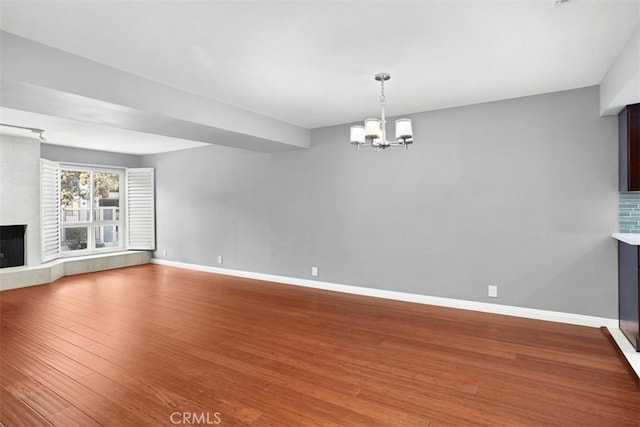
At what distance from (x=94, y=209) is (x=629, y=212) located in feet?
30.5

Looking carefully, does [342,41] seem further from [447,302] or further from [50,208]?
[50,208]

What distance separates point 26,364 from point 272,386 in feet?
7.17

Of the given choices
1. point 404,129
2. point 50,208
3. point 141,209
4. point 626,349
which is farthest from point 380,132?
point 141,209

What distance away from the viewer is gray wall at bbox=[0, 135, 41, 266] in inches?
217

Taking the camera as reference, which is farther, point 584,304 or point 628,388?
point 584,304

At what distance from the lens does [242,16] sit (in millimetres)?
2248

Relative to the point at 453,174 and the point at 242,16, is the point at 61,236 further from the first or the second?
the point at 453,174

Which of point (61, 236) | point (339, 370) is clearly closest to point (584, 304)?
point (339, 370)

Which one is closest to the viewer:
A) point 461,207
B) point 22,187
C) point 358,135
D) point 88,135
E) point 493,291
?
point 358,135

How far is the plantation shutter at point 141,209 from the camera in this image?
7.94 m

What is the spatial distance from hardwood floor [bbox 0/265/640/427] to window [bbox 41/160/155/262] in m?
2.61

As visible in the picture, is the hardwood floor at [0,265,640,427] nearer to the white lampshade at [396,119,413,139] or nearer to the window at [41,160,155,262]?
the white lampshade at [396,119,413,139]

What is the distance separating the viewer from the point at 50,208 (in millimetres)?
6320

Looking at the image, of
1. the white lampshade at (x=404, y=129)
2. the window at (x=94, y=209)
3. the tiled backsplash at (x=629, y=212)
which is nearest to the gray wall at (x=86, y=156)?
the window at (x=94, y=209)
